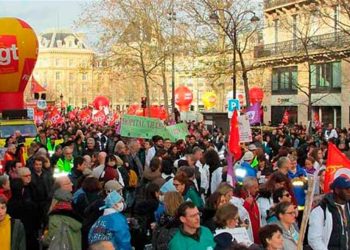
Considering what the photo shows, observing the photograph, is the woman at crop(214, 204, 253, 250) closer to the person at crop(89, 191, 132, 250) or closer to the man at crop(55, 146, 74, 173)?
the person at crop(89, 191, 132, 250)

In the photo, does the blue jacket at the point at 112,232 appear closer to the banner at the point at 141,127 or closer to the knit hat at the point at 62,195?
the knit hat at the point at 62,195

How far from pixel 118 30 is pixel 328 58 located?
14.4 meters

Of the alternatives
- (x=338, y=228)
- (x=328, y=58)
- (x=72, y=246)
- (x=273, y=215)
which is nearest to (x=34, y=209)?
(x=72, y=246)

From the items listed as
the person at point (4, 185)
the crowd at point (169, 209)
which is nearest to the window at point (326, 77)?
the crowd at point (169, 209)

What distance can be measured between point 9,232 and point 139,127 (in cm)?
1074

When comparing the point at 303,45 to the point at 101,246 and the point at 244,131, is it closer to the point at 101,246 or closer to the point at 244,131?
the point at 244,131

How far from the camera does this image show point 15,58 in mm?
37656

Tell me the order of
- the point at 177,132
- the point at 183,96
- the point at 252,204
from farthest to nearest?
1. the point at 183,96
2. the point at 177,132
3. the point at 252,204

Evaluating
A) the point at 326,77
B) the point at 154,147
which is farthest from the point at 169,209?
the point at 326,77

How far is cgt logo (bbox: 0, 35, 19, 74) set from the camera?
37188mm

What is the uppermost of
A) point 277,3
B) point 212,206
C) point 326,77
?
point 277,3

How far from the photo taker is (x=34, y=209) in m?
8.86

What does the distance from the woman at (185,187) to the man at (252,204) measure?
65 centimetres

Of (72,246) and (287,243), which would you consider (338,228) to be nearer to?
(287,243)
